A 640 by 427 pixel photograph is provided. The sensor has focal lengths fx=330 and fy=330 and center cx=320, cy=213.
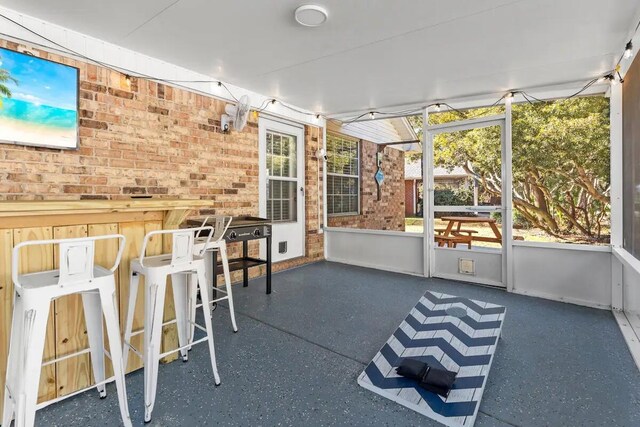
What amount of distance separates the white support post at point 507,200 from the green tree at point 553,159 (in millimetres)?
182

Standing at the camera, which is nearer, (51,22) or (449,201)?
(51,22)

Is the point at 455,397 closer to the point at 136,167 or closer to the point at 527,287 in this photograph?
the point at 527,287

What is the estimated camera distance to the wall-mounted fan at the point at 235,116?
164 inches

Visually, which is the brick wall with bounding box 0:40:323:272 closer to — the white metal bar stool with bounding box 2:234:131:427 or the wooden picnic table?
the white metal bar stool with bounding box 2:234:131:427

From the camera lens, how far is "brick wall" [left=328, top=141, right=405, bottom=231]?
710 centimetres

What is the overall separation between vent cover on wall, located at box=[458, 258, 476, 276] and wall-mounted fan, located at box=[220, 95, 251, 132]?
3565 mm

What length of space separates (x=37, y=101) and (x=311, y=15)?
2315 millimetres

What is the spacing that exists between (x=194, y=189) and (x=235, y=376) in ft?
7.77

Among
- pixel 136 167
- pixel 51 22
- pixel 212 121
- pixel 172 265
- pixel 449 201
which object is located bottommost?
pixel 172 265

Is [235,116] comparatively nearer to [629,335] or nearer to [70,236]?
[70,236]

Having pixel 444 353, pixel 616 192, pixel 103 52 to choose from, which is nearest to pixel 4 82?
pixel 103 52

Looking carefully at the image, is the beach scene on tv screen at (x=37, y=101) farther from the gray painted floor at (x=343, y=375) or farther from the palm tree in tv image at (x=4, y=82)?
the gray painted floor at (x=343, y=375)

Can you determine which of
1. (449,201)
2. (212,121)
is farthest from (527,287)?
(212,121)

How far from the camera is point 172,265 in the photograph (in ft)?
6.68
